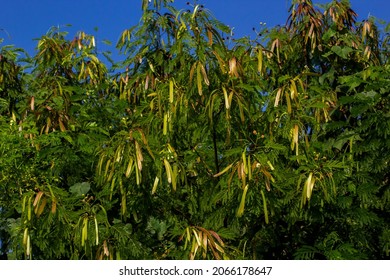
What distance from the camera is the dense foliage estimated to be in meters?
3.67

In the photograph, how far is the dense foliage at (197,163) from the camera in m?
3.67

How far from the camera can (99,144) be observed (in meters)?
4.35

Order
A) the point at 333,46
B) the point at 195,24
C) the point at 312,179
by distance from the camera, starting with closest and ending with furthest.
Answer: the point at 312,179, the point at 195,24, the point at 333,46

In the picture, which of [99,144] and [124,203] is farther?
[99,144]

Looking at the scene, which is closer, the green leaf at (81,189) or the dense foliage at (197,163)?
the dense foliage at (197,163)

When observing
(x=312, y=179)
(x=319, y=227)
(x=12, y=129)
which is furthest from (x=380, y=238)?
(x=12, y=129)

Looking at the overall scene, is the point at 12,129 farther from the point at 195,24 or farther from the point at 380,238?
the point at 380,238

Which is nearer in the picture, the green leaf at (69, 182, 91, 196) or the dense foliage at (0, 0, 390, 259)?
the dense foliage at (0, 0, 390, 259)

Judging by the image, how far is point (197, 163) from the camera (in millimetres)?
4184

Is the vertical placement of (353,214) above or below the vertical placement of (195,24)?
below

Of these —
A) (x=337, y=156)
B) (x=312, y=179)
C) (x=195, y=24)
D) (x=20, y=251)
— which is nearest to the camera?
(x=312, y=179)
